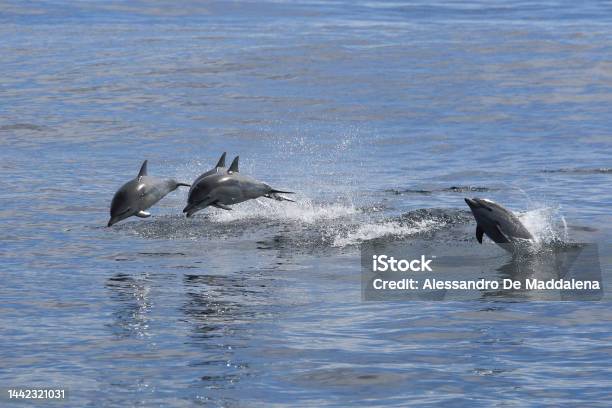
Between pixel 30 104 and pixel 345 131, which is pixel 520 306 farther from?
pixel 30 104

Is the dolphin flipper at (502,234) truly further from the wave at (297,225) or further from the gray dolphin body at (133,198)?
the gray dolphin body at (133,198)

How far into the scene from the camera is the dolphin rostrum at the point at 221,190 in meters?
16.8

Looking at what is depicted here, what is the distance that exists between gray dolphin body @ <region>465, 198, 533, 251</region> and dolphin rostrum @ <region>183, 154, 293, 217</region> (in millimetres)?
2552

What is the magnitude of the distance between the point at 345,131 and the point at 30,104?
8.64 metres

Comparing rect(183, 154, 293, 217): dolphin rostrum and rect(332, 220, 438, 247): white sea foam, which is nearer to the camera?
rect(183, 154, 293, 217): dolphin rostrum

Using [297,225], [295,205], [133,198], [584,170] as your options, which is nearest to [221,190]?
[133,198]

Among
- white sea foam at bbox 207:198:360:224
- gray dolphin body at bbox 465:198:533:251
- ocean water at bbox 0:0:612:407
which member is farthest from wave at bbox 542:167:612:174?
gray dolphin body at bbox 465:198:533:251

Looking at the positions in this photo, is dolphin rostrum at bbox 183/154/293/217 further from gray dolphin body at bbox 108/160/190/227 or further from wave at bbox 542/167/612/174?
wave at bbox 542/167/612/174

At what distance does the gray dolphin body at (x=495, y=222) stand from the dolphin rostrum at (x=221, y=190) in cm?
255

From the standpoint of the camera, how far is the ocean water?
38.8 feet

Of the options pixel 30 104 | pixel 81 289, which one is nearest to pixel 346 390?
pixel 81 289

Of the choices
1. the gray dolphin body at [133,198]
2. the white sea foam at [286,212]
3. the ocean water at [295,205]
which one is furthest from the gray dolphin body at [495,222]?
the gray dolphin body at [133,198]

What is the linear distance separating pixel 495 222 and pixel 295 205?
4.88 meters

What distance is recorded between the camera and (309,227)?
61.4 ft
